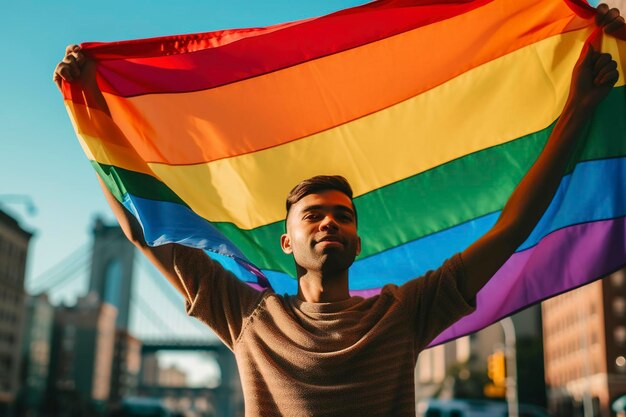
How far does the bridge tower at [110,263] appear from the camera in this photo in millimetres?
129500

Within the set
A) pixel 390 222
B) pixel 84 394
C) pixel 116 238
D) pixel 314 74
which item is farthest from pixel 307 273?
pixel 116 238

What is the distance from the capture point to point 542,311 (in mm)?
91938

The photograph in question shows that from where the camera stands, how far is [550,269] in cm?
402

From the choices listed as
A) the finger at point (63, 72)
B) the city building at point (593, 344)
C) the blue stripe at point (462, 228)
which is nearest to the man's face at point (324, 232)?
the blue stripe at point (462, 228)

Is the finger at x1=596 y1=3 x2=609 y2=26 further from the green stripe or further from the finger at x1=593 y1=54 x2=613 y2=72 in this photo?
the finger at x1=593 y1=54 x2=613 y2=72

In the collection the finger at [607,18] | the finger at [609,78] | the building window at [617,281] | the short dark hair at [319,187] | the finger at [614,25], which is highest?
the building window at [617,281]

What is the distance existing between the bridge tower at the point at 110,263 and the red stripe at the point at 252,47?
127369 mm

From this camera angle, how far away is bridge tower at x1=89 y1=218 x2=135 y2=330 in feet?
425

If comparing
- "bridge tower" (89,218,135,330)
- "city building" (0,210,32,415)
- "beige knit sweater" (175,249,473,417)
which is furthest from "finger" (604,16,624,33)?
"bridge tower" (89,218,135,330)

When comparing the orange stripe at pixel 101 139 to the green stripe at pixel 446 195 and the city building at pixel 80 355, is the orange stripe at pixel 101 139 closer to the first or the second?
the green stripe at pixel 446 195

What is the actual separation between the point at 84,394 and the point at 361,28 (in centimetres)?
A: 10300

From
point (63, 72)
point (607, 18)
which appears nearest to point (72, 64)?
point (63, 72)

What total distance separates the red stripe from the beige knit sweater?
142 cm

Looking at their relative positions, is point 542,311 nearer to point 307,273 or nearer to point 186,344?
point 186,344
